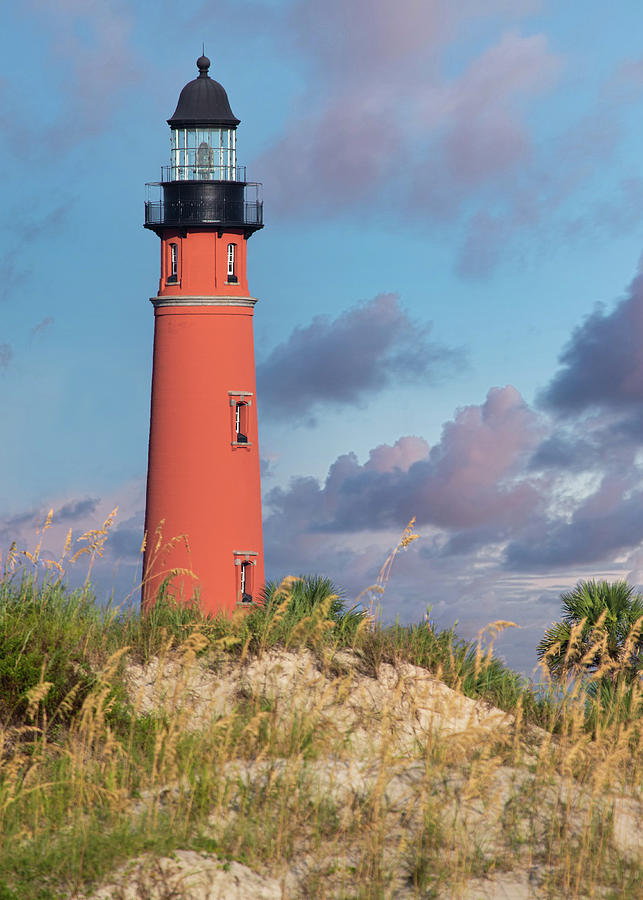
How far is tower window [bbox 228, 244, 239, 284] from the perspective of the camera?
101 ft

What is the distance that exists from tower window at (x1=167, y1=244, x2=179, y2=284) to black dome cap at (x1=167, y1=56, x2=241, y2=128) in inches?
141

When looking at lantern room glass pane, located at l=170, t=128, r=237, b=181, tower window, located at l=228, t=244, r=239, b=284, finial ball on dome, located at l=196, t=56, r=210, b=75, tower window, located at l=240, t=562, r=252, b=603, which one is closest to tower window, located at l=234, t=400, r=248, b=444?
tower window, located at l=240, t=562, r=252, b=603

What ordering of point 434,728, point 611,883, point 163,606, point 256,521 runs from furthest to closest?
point 256,521
point 163,606
point 434,728
point 611,883

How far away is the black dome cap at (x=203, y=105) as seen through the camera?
101 ft

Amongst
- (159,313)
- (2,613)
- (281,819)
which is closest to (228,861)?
(281,819)

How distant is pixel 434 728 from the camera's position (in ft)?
41.2

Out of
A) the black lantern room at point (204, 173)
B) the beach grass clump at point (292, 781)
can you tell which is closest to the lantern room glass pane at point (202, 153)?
the black lantern room at point (204, 173)

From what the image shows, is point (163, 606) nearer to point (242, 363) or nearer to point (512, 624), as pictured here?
point (512, 624)

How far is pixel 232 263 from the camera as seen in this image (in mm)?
30906

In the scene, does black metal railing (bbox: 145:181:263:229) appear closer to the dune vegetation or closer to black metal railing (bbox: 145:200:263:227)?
black metal railing (bbox: 145:200:263:227)

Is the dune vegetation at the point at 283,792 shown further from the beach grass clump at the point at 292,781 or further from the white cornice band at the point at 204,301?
the white cornice band at the point at 204,301

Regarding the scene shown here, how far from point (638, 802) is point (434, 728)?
10.0ft

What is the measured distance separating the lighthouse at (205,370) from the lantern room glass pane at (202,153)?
0.03 meters

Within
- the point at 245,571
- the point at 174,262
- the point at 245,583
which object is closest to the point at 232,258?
the point at 174,262
